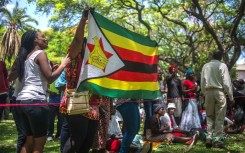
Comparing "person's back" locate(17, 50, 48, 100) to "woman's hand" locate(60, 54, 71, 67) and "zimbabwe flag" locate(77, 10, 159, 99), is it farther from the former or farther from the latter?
"zimbabwe flag" locate(77, 10, 159, 99)

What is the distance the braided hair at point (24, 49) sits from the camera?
3414 mm

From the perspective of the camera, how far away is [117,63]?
13.3 ft

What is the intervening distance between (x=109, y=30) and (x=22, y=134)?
1.48 m

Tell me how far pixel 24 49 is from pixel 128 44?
138 centimetres

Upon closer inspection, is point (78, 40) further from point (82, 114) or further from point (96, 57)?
point (82, 114)

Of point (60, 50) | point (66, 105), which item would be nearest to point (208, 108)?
point (66, 105)

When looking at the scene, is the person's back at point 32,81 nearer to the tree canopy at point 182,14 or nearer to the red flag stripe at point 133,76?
the red flag stripe at point 133,76

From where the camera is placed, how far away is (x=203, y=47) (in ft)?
82.8

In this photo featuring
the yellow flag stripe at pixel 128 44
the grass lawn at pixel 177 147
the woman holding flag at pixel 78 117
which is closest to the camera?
the woman holding flag at pixel 78 117

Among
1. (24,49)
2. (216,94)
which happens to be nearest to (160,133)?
(216,94)

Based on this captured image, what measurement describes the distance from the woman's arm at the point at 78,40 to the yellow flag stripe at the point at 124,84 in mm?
324

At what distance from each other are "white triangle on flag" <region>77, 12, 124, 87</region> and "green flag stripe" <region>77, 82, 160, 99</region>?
3.2 inches

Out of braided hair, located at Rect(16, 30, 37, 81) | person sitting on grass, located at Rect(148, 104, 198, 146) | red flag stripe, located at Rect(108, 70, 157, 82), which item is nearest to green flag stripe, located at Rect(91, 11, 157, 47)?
red flag stripe, located at Rect(108, 70, 157, 82)

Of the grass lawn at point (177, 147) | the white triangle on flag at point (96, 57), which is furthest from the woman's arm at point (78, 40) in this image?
the grass lawn at point (177, 147)
